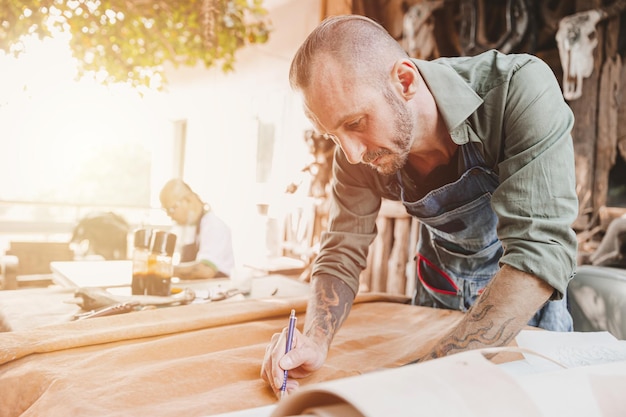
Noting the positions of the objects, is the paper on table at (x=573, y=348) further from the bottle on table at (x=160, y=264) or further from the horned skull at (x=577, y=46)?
the horned skull at (x=577, y=46)

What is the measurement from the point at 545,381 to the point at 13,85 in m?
3.43

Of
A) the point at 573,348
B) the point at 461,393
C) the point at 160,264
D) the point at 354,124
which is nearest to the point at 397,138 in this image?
the point at 354,124

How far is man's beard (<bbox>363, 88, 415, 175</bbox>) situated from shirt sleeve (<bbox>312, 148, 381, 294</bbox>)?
217mm

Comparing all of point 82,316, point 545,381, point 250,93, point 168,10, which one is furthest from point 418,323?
point 250,93

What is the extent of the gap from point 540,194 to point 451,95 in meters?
0.37

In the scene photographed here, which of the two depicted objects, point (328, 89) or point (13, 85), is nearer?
point (328, 89)

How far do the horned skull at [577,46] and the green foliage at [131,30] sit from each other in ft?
7.19

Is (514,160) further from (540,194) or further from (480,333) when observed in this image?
(480,333)

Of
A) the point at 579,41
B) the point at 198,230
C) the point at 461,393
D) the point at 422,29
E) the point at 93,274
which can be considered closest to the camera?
the point at 461,393

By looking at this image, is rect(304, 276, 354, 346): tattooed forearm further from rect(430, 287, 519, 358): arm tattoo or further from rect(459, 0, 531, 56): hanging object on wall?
rect(459, 0, 531, 56): hanging object on wall

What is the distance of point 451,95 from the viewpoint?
4.13 ft

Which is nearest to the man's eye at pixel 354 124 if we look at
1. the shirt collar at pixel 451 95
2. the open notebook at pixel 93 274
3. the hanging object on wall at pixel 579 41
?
the shirt collar at pixel 451 95

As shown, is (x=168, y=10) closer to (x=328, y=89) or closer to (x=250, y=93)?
(x=250, y=93)

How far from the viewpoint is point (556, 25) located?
2.97m
